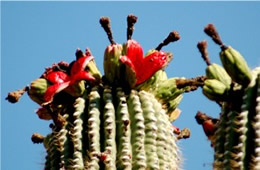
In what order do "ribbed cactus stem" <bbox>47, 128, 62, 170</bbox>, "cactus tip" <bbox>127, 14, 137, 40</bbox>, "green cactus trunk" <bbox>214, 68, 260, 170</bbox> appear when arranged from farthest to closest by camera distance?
"cactus tip" <bbox>127, 14, 137, 40</bbox> → "ribbed cactus stem" <bbox>47, 128, 62, 170</bbox> → "green cactus trunk" <bbox>214, 68, 260, 170</bbox>

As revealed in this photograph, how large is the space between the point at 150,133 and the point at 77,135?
0.64 meters

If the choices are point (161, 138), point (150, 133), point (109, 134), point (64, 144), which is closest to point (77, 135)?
point (64, 144)

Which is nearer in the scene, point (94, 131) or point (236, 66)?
point (236, 66)

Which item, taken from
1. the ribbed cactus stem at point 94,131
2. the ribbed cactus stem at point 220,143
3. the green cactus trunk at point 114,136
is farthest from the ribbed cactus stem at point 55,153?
the ribbed cactus stem at point 220,143

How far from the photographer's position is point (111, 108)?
7.35 m

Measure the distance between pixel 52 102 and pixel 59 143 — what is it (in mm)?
576

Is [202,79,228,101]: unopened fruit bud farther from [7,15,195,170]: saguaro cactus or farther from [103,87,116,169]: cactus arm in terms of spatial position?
[103,87,116,169]: cactus arm

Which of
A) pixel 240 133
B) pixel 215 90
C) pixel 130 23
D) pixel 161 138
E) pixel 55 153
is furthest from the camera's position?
pixel 130 23

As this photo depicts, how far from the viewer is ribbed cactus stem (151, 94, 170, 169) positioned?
7293 mm

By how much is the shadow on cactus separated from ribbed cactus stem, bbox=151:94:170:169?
0.50 meters

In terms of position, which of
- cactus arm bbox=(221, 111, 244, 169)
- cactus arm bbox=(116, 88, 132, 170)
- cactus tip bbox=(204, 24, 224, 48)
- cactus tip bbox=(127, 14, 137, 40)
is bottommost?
cactus arm bbox=(221, 111, 244, 169)

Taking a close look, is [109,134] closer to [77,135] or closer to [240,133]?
[77,135]

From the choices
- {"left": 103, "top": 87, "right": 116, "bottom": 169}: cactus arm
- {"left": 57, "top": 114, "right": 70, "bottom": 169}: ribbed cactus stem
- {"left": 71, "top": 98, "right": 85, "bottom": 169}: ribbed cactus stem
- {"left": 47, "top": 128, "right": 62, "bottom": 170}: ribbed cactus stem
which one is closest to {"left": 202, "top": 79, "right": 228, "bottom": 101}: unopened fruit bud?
{"left": 103, "top": 87, "right": 116, "bottom": 169}: cactus arm

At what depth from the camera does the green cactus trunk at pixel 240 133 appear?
6012 mm
